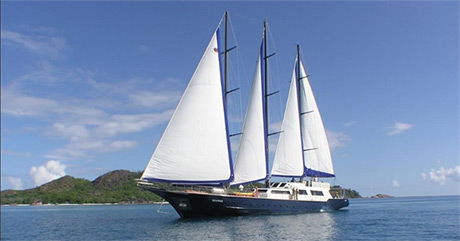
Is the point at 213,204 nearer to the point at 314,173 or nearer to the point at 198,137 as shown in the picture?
the point at 198,137

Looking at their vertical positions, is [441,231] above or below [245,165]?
below

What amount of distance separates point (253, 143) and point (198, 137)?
32.3 ft

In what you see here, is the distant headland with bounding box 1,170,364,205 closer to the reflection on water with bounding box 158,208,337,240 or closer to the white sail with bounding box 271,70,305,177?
the white sail with bounding box 271,70,305,177

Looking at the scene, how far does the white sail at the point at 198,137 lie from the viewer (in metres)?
38.2

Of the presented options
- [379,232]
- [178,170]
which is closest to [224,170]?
[178,170]

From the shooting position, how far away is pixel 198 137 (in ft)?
130

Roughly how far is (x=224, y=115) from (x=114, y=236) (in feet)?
54.5

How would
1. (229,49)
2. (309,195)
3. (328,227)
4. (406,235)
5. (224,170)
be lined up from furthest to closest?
1. (309,195)
2. (229,49)
3. (224,170)
4. (328,227)
5. (406,235)

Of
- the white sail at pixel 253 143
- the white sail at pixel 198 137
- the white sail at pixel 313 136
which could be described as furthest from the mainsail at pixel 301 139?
the white sail at pixel 198 137

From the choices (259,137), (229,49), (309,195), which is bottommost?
(309,195)

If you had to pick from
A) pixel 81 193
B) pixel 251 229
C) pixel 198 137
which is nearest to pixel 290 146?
pixel 198 137

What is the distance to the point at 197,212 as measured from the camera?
41719 mm

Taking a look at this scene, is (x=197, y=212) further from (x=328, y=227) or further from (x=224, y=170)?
(x=328, y=227)

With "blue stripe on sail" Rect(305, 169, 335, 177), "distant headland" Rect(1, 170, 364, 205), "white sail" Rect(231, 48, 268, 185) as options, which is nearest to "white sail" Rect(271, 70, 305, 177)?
"blue stripe on sail" Rect(305, 169, 335, 177)
